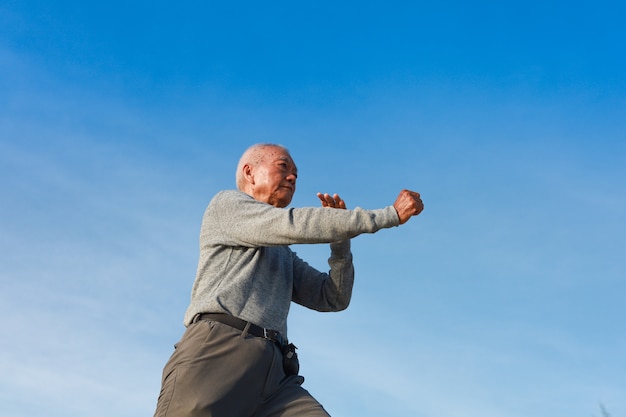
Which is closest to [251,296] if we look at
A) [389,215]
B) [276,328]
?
[276,328]

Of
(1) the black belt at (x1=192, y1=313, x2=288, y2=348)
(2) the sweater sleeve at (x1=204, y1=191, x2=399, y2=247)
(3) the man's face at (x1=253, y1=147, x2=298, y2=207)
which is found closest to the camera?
(2) the sweater sleeve at (x1=204, y1=191, x2=399, y2=247)

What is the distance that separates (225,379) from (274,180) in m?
1.45

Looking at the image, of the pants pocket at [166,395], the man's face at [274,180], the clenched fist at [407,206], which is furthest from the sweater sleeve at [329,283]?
the pants pocket at [166,395]

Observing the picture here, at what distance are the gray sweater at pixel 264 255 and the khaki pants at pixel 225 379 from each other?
166 mm

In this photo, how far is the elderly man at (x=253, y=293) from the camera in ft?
15.1

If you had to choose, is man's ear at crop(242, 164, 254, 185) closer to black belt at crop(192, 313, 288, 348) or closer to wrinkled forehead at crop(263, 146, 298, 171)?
wrinkled forehead at crop(263, 146, 298, 171)

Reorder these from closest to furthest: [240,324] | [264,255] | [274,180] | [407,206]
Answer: [407,206] → [240,324] → [264,255] → [274,180]

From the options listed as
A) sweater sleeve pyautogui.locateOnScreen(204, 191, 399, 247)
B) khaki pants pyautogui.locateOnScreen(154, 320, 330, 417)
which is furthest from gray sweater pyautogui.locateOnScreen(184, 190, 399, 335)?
khaki pants pyautogui.locateOnScreen(154, 320, 330, 417)

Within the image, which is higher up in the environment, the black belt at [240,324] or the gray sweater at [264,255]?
the gray sweater at [264,255]

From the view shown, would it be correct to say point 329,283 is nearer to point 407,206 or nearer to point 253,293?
point 253,293

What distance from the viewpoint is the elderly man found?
460 cm

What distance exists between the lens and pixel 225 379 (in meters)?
4.65

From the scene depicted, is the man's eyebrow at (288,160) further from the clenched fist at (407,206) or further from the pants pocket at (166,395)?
the pants pocket at (166,395)

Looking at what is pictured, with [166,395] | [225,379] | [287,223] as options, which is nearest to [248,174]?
[287,223]
